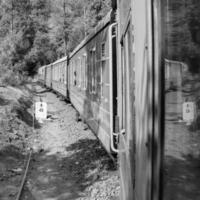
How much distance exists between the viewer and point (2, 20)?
52.2 meters

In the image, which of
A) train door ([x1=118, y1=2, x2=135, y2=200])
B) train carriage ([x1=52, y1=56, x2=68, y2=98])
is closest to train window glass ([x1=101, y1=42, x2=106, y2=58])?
train door ([x1=118, y1=2, x2=135, y2=200])

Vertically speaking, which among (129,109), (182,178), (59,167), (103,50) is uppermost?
(103,50)

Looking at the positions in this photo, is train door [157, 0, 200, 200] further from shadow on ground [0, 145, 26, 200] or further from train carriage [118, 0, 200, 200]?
shadow on ground [0, 145, 26, 200]

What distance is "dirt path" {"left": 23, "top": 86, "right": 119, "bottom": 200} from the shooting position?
7203 mm

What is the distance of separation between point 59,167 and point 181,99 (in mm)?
7954

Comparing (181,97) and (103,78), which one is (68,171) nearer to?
(103,78)

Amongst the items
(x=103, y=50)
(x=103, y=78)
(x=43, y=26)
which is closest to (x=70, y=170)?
(x=103, y=78)

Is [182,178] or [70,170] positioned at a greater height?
[182,178]

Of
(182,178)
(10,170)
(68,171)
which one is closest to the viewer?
(182,178)

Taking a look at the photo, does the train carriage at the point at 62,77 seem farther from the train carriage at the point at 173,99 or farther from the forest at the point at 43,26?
the train carriage at the point at 173,99

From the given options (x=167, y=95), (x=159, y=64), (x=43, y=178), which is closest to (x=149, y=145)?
(x=167, y=95)

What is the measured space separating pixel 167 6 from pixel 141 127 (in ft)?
2.34

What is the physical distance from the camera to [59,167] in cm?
934

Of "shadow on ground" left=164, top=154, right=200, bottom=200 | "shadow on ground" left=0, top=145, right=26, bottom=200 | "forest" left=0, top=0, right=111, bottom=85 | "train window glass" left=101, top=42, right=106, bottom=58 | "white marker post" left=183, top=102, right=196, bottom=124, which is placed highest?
"forest" left=0, top=0, right=111, bottom=85
